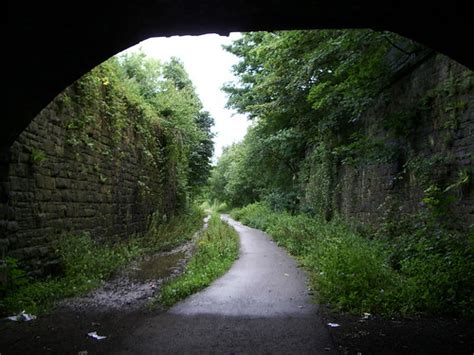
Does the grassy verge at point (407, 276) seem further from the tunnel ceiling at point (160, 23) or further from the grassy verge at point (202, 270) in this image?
the tunnel ceiling at point (160, 23)

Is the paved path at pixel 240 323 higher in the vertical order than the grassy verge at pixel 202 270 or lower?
lower

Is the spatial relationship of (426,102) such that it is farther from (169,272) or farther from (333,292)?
(169,272)

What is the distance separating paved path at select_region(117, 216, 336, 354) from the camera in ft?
13.7

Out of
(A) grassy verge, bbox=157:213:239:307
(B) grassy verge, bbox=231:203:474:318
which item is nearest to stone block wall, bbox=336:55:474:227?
(B) grassy verge, bbox=231:203:474:318

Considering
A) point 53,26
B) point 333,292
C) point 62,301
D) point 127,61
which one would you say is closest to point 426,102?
point 333,292

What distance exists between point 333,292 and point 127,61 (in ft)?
50.8

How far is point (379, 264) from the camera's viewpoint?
21.9 feet

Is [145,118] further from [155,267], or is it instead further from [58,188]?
[58,188]

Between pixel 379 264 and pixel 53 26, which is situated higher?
pixel 53 26

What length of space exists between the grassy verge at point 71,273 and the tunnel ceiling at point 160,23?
2812 mm

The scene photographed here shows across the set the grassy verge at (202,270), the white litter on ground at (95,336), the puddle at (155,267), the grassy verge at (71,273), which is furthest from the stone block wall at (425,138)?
the grassy verge at (71,273)

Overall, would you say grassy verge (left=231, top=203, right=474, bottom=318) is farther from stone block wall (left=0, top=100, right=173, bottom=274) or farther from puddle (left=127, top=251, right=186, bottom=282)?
stone block wall (left=0, top=100, right=173, bottom=274)

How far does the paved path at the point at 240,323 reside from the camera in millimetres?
4176

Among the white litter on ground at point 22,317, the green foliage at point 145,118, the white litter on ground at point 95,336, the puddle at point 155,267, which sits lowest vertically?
the white litter on ground at point 95,336
